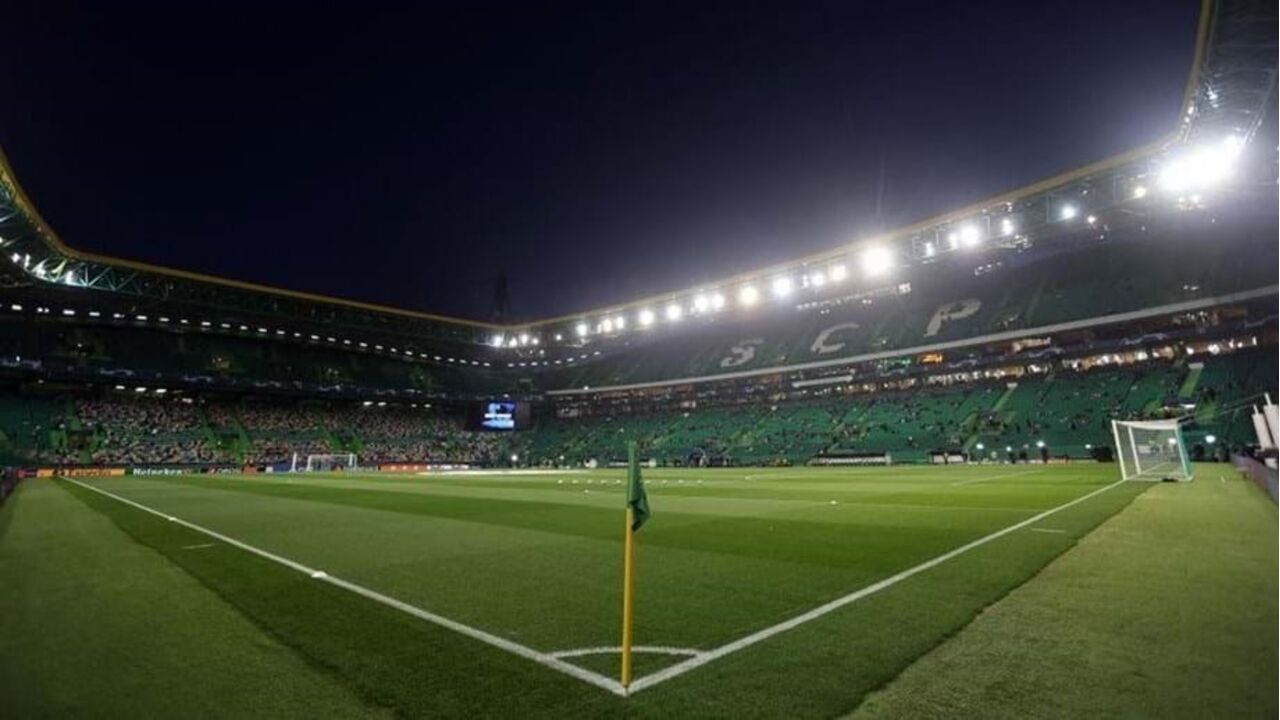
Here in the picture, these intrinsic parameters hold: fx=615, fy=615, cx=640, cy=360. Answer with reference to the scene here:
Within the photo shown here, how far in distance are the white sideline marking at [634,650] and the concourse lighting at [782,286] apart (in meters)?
50.6

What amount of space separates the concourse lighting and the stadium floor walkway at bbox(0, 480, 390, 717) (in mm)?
49241

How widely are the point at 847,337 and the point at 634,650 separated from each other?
65.1m

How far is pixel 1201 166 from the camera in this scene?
31391 millimetres

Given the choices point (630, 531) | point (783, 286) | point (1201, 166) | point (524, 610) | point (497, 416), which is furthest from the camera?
point (497, 416)

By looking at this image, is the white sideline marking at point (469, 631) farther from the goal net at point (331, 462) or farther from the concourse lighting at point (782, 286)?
the goal net at point (331, 462)

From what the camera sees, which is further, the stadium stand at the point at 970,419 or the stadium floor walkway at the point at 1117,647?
the stadium stand at the point at 970,419

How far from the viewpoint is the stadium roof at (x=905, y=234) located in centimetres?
2311

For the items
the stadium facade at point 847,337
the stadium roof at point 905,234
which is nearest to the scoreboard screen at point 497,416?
the stadium facade at point 847,337

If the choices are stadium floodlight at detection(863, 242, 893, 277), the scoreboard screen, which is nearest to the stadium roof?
stadium floodlight at detection(863, 242, 893, 277)

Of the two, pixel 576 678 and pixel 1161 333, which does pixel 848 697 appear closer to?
pixel 576 678

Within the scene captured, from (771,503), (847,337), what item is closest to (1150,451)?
(771,503)

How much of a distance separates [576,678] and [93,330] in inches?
3133

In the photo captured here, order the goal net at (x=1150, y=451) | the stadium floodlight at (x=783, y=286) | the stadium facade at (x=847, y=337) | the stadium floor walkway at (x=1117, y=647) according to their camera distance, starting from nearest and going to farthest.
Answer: the stadium floor walkway at (x=1117, y=647)
the goal net at (x=1150, y=451)
the stadium facade at (x=847, y=337)
the stadium floodlight at (x=783, y=286)

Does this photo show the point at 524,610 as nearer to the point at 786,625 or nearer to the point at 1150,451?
the point at 786,625
